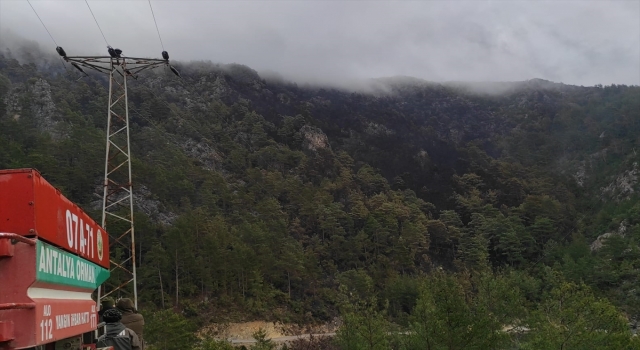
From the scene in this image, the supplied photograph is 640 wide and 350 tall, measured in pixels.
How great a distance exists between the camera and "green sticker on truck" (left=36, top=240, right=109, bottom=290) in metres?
3.60

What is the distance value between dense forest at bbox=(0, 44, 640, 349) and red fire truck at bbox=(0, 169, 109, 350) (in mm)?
15550

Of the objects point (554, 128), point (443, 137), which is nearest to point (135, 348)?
point (443, 137)

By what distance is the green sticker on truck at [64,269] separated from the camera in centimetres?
360

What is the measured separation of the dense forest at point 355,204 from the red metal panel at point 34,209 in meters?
15.8

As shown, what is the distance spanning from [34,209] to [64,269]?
0.88m

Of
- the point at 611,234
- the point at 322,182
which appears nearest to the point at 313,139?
the point at 322,182

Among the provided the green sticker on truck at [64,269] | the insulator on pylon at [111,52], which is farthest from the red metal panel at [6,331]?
the insulator on pylon at [111,52]

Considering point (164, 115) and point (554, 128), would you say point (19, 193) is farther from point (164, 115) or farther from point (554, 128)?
point (554, 128)

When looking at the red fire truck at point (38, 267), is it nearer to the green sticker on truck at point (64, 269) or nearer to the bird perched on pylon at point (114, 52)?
the green sticker on truck at point (64, 269)

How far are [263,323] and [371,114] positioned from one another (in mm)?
89212

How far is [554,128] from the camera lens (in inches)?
4956

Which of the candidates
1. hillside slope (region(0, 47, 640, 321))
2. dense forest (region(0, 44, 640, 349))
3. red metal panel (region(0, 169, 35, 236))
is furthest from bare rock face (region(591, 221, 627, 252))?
red metal panel (region(0, 169, 35, 236))

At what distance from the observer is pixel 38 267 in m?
3.47

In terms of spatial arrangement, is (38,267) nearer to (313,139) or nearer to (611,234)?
(611,234)
